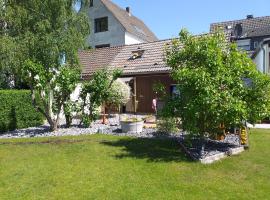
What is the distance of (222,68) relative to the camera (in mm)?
10797

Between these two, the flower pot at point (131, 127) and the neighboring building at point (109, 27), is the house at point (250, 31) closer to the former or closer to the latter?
the neighboring building at point (109, 27)

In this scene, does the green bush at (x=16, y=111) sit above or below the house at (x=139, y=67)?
below

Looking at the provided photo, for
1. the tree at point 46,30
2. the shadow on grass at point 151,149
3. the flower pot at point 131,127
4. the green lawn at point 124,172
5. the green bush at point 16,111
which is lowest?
the green lawn at point 124,172

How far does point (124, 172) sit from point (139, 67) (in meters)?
17.0

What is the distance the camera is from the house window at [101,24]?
134 feet

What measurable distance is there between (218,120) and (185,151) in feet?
5.17

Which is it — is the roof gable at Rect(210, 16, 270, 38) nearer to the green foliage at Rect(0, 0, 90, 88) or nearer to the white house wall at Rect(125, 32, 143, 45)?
the white house wall at Rect(125, 32, 143, 45)

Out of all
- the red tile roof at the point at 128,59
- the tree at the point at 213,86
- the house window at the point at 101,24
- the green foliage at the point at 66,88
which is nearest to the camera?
the tree at the point at 213,86

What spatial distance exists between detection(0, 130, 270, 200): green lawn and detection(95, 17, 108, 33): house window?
97.1 feet

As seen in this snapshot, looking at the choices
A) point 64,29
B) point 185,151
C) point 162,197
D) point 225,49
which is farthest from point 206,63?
point 64,29

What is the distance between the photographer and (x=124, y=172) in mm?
9445

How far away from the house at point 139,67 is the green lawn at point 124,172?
1197 centimetres

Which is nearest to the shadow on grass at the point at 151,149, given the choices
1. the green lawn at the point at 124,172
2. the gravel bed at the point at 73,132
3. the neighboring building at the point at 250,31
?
the green lawn at the point at 124,172

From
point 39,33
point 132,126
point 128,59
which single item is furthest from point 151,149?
point 128,59
